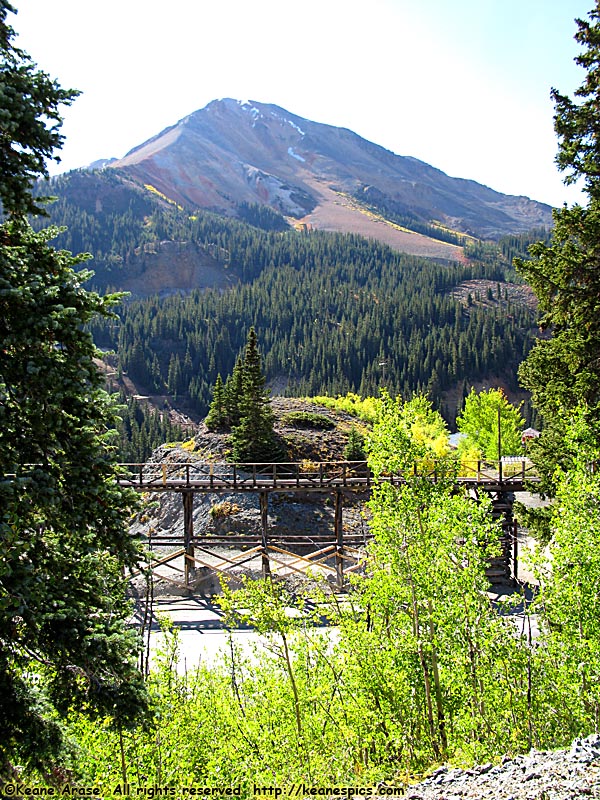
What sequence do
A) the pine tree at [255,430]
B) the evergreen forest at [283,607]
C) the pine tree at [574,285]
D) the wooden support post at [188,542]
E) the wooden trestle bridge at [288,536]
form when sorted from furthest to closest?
1. the pine tree at [255,430]
2. the wooden support post at [188,542]
3. the wooden trestle bridge at [288,536]
4. the pine tree at [574,285]
5. the evergreen forest at [283,607]

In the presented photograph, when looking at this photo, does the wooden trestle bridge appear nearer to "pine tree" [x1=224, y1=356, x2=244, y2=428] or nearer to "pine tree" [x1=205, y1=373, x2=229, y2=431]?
"pine tree" [x1=224, y1=356, x2=244, y2=428]

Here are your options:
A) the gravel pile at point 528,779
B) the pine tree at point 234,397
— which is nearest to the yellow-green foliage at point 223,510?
the pine tree at point 234,397

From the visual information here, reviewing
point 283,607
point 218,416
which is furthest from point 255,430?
point 283,607

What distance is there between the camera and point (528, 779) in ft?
21.8

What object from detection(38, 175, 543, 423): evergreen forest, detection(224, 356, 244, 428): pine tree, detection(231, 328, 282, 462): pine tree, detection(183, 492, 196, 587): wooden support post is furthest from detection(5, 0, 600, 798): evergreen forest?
detection(38, 175, 543, 423): evergreen forest

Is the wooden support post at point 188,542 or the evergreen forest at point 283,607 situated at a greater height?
the evergreen forest at point 283,607

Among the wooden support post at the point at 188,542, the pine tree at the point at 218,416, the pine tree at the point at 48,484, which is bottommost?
the wooden support post at the point at 188,542

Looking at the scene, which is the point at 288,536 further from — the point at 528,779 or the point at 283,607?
the point at 528,779

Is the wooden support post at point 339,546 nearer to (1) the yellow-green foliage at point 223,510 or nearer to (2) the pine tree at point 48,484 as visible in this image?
(1) the yellow-green foliage at point 223,510

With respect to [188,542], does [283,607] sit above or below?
above

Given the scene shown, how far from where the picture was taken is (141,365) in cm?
12038

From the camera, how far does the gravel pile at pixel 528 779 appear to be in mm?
6316

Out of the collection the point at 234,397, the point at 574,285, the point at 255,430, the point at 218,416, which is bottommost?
the point at 218,416

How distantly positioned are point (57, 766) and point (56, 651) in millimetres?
1111
